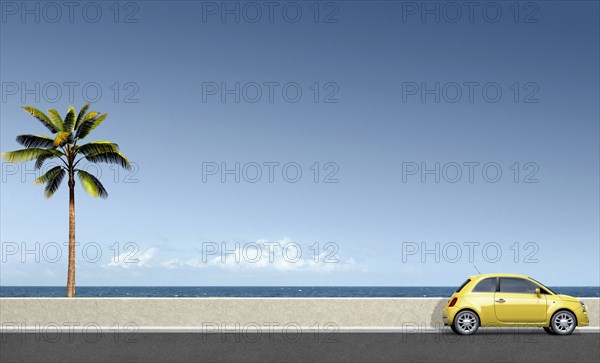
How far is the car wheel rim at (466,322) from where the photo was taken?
1744 centimetres

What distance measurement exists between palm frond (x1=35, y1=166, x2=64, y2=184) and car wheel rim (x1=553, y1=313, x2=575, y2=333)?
56.7 feet

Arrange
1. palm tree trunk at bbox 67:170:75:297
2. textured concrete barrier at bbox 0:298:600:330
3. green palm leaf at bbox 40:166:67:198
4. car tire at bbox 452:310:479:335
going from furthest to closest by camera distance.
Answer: green palm leaf at bbox 40:166:67:198 < palm tree trunk at bbox 67:170:75:297 < textured concrete barrier at bbox 0:298:600:330 < car tire at bbox 452:310:479:335

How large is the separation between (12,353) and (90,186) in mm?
12965

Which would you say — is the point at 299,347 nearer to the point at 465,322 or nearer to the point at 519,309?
the point at 465,322

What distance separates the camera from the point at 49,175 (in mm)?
25641

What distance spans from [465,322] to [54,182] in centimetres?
1557

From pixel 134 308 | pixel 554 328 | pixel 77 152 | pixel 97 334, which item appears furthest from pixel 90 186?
pixel 554 328

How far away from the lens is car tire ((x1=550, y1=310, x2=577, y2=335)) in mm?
17500

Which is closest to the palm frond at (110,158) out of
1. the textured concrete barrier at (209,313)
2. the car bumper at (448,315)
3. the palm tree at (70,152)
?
the palm tree at (70,152)

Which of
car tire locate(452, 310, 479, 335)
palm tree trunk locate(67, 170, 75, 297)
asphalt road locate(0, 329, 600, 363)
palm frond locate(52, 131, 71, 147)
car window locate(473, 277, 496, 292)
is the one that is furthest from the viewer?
palm tree trunk locate(67, 170, 75, 297)

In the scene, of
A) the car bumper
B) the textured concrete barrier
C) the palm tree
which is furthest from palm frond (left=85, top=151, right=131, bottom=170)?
the car bumper

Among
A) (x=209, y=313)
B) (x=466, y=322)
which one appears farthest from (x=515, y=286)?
(x=209, y=313)

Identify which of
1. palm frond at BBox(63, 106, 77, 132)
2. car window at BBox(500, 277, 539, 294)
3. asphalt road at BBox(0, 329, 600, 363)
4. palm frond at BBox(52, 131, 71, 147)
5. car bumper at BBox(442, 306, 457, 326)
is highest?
palm frond at BBox(63, 106, 77, 132)

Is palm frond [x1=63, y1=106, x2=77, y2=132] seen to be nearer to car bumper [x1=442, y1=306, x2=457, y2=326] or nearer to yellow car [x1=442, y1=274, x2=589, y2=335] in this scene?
car bumper [x1=442, y1=306, x2=457, y2=326]
